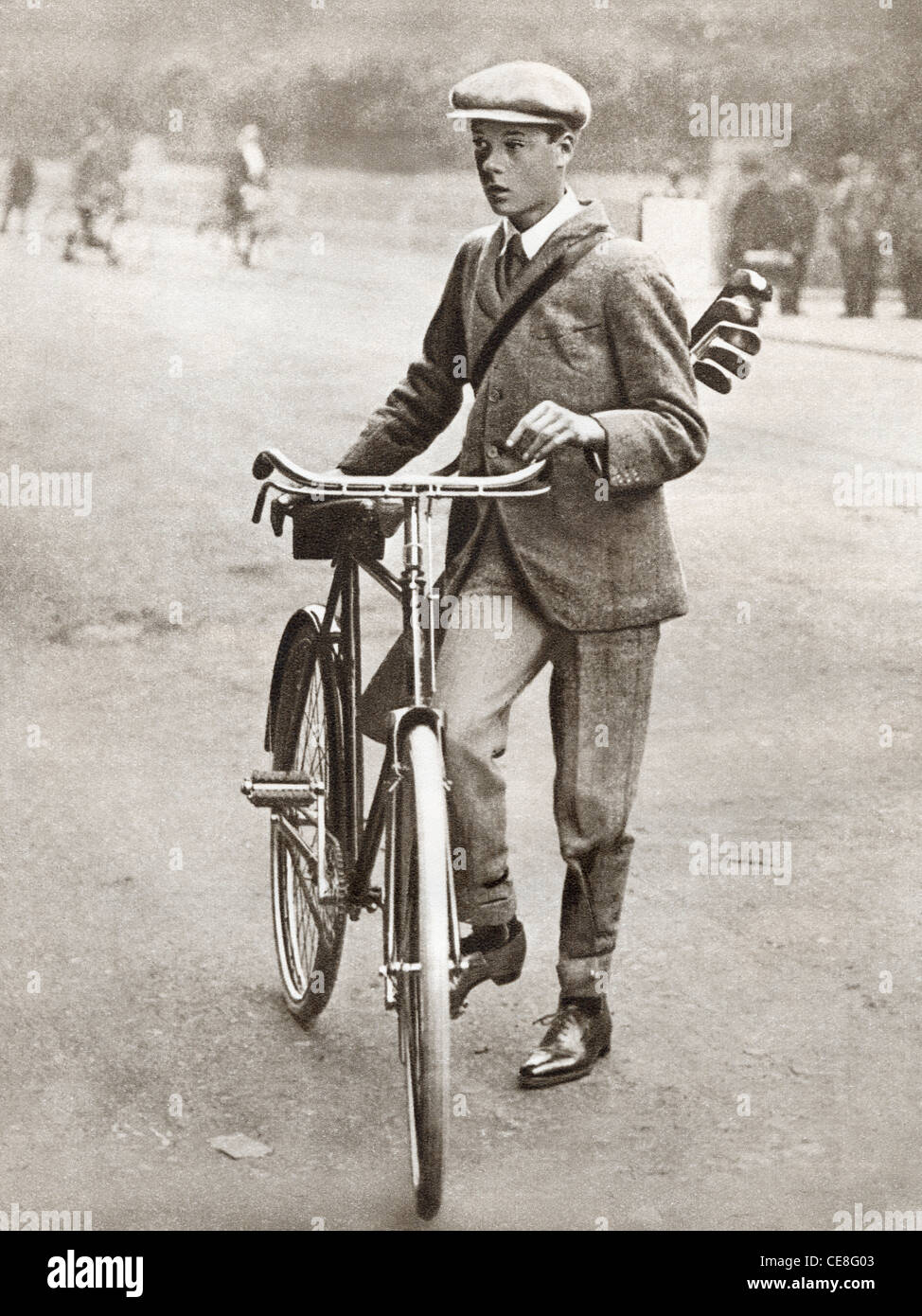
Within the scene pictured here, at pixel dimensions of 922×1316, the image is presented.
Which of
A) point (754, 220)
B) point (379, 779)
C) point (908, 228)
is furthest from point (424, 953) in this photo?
point (908, 228)

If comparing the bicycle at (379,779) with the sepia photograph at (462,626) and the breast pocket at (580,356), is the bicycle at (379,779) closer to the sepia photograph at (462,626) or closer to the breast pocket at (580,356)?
the sepia photograph at (462,626)

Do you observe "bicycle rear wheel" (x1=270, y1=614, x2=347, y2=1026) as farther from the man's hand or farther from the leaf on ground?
the man's hand

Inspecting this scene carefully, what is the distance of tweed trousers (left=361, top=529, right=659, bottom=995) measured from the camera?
4.07 m

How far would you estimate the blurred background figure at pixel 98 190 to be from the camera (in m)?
5.04

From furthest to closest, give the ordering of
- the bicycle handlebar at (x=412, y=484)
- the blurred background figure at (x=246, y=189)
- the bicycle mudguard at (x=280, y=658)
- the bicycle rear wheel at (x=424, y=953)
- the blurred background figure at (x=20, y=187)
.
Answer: the blurred background figure at (x=246, y=189)
the blurred background figure at (x=20, y=187)
the bicycle mudguard at (x=280, y=658)
the bicycle handlebar at (x=412, y=484)
the bicycle rear wheel at (x=424, y=953)

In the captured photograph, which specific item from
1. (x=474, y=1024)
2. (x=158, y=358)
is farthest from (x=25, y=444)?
(x=474, y=1024)

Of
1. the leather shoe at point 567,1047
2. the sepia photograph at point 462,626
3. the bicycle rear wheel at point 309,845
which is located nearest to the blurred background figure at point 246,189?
the sepia photograph at point 462,626

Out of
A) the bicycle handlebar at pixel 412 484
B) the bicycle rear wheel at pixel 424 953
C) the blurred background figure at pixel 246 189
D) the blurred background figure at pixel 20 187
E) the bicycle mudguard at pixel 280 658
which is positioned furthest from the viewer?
the blurred background figure at pixel 246 189

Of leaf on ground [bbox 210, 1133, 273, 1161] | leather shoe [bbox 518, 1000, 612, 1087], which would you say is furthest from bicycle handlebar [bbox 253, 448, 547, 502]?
leaf on ground [bbox 210, 1133, 273, 1161]

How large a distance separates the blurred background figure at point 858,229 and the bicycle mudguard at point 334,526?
164 centimetres

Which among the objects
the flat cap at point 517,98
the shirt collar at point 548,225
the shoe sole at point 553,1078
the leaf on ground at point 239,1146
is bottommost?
the leaf on ground at point 239,1146

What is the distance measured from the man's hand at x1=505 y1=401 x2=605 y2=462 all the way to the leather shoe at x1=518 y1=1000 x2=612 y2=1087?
45.6 inches

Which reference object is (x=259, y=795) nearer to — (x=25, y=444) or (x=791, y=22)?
(x=25, y=444)
